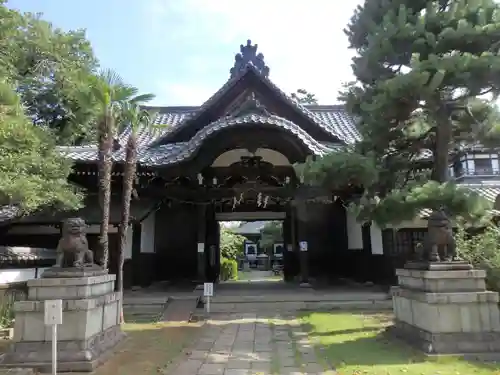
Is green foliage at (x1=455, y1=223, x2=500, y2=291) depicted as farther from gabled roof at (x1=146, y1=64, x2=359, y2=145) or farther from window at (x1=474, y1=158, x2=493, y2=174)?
window at (x1=474, y1=158, x2=493, y2=174)

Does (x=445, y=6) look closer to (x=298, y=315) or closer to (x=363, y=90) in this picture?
(x=363, y=90)

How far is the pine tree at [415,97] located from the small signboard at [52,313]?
4.62m

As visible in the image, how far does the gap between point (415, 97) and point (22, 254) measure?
10060 millimetres

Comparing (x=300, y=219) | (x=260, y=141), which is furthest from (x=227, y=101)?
(x=300, y=219)

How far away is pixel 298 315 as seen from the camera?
10.8 meters

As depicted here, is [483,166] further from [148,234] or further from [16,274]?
[16,274]

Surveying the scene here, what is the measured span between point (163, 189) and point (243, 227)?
30669mm

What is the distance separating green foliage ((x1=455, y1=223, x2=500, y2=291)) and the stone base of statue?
1.69 metres

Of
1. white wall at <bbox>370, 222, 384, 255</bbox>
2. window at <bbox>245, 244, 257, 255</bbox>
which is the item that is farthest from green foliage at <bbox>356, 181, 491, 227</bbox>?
window at <bbox>245, 244, 257, 255</bbox>

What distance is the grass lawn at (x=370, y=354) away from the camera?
5742 millimetres

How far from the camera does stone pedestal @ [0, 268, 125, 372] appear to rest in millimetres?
6095

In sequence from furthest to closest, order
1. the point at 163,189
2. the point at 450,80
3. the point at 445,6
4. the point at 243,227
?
the point at 243,227 < the point at 163,189 < the point at 445,6 < the point at 450,80

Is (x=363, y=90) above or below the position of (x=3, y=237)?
above

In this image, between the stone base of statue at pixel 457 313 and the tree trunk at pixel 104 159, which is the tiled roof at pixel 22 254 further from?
the stone base of statue at pixel 457 313
